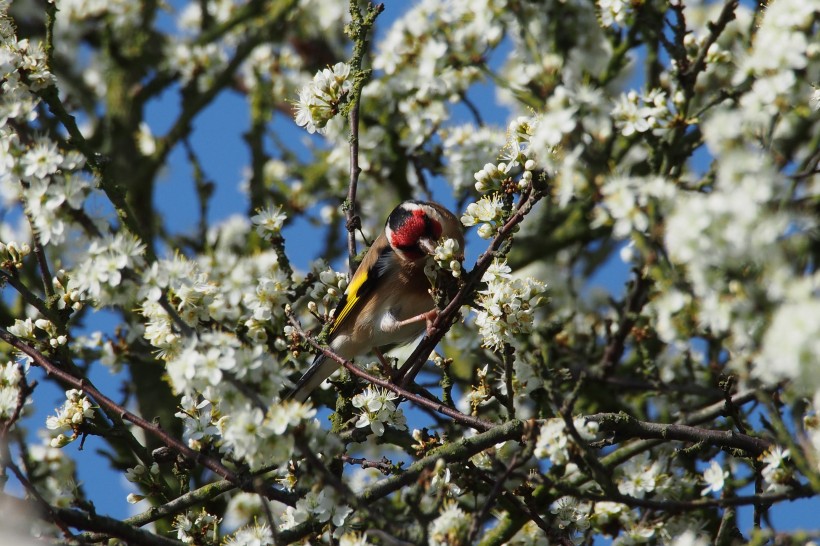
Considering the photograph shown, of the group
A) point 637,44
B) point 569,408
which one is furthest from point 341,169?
point 569,408

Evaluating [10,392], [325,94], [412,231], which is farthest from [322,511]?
[412,231]

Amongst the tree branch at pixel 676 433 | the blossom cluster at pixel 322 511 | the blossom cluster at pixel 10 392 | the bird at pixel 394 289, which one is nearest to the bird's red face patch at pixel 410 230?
the bird at pixel 394 289

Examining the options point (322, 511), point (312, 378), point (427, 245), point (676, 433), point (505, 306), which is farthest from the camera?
point (427, 245)

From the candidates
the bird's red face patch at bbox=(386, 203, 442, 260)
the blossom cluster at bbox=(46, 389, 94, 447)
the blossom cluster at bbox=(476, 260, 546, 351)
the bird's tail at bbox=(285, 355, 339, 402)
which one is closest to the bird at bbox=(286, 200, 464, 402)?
the bird's red face patch at bbox=(386, 203, 442, 260)

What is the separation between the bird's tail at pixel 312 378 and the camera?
479 cm

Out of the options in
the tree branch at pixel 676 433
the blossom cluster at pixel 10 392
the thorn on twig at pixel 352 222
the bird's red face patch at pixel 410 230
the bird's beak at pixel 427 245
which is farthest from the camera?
the bird's red face patch at pixel 410 230

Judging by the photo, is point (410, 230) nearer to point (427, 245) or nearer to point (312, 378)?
point (427, 245)

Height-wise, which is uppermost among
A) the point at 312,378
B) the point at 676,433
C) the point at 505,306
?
the point at 312,378

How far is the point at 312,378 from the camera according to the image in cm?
491

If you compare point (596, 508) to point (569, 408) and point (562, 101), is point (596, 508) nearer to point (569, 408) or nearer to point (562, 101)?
point (569, 408)

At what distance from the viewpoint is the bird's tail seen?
4789 mm

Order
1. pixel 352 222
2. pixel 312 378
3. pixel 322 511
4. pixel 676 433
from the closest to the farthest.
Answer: pixel 322 511 < pixel 676 433 < pixel 352 222 < pixel 312 378

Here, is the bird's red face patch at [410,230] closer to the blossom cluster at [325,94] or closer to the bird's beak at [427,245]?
the bird's beak at [427,245]

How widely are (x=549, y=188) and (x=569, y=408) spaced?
3.60 feet
